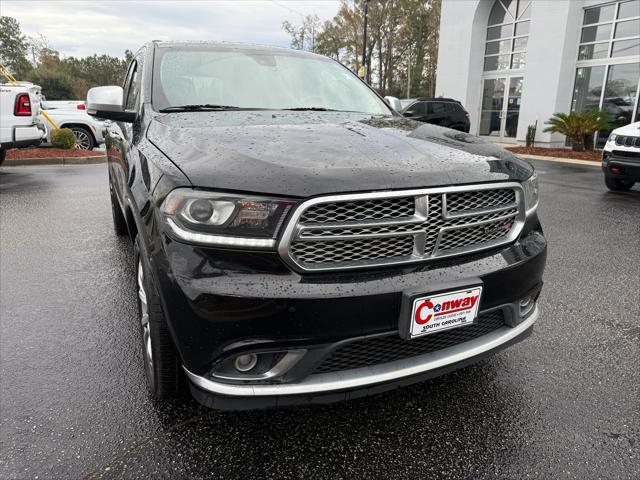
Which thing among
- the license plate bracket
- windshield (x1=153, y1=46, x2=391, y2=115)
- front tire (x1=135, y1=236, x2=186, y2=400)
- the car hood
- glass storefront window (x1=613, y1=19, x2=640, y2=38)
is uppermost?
glass storefront window (x1=613, y1=19, x2=640, y2=38)

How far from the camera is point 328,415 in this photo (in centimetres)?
213

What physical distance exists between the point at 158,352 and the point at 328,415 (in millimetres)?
811

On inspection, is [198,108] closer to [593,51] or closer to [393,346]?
[393,346]

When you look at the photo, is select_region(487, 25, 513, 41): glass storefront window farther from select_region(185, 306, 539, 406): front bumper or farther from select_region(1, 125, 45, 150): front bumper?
select_region(185, 306, 539, 406): front bumper

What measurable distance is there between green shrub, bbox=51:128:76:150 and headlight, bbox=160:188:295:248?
11.9 meters

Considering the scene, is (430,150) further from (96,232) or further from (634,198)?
(634,198)

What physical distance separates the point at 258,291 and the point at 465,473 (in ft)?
3.57

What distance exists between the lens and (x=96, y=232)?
515 cm

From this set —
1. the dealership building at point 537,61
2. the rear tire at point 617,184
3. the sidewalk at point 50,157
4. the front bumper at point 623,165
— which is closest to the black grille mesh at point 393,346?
the front bumper at point 623,165

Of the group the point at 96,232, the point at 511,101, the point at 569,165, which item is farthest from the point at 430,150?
the point at 511,101

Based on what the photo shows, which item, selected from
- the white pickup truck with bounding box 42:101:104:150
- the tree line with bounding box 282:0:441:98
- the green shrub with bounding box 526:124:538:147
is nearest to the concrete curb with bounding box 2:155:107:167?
the white pickup truck with bounding box 42:101:104:150

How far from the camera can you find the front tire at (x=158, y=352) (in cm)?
179

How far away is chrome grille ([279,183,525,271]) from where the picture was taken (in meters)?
1.59

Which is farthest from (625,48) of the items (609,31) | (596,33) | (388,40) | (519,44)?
(388,40)
